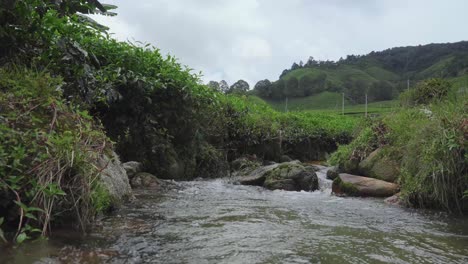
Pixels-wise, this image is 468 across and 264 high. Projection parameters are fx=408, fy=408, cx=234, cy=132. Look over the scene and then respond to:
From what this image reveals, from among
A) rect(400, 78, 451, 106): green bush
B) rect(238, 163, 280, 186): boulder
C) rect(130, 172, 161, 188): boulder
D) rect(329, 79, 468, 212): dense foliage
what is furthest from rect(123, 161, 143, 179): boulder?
rect(400, 78, 451, 106): green bush

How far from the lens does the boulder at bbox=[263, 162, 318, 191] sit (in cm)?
863

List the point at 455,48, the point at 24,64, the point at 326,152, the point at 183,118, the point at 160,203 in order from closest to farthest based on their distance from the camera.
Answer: the point at 24,64 < the point at 160,203 < the point at 183,118 < the point at 326,152 < the point at 455,48

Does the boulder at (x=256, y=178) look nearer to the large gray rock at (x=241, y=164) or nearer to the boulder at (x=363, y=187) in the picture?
the large gray rock at (x=241, y=164)

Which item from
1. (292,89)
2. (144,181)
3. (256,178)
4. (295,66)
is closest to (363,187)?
(256,178)

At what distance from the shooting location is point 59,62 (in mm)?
5910

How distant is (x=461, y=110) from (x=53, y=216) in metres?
6.03

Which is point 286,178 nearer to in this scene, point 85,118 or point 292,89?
point 85,118

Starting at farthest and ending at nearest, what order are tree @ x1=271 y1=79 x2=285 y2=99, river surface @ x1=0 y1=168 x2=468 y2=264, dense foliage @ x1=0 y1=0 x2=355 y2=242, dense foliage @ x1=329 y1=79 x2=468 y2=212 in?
tree @ x1=271 y1=79 x2=285 y2=99 < dense foliage @ x1=329 y1=79 x2=468 y2=212 < dense foliage @ x1=0 y1=0 x2=355 y2=242 < river surface @ x1=0 y1=168 x2=468 y2=264

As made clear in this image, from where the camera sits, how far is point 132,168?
7461mm

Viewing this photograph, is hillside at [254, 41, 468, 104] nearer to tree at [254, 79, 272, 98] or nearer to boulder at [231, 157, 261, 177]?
tree at [254, 79, 272, 98]

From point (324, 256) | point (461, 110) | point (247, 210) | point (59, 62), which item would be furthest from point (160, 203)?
point (461, 110)

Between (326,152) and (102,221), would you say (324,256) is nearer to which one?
(102,221)

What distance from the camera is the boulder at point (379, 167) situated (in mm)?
8266

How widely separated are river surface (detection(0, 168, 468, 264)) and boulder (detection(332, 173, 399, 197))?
1.20 metres
